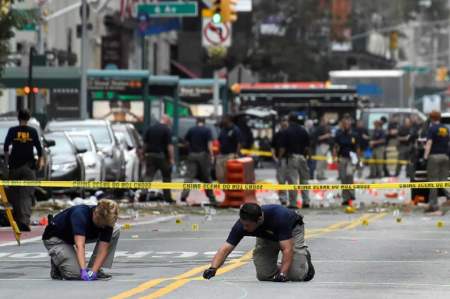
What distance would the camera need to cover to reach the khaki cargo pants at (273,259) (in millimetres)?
15250

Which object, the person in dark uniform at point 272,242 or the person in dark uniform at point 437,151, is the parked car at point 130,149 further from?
the person in dark uniform at point 272,242

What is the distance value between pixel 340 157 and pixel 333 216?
5214 mm

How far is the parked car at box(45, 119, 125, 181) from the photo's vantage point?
3434cm

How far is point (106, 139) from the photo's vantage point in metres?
35.6

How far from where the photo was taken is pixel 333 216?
27.9 meters

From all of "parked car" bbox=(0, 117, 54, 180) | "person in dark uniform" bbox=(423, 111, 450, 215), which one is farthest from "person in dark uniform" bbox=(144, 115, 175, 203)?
"person in dark uniform" bbox=(423, 111, 450, 215)

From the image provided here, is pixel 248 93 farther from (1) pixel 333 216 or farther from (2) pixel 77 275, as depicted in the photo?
(2) pixel 77 275

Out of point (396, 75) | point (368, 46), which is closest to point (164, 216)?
point (396, 75)

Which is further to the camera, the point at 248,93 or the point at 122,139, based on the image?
the point at 248,93

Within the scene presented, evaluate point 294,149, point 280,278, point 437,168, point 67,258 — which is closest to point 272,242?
point 280,278

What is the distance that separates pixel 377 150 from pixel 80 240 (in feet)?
102

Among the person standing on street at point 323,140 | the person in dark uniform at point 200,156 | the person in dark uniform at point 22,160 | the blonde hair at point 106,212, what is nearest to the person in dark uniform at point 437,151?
the person in dark uniform at point 200,156

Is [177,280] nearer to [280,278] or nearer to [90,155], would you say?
[280,278]

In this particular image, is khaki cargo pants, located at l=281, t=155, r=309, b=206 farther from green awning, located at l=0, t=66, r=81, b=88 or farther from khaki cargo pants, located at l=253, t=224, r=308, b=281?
khaki cargo pants, located at l=253, t=224, r=308, b=281
